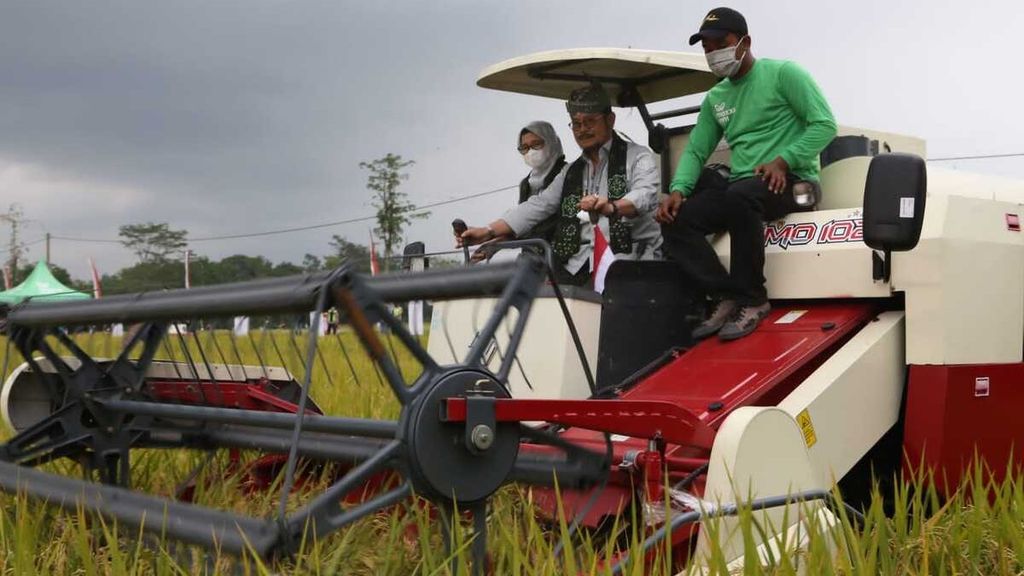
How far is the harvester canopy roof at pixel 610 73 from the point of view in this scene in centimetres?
492

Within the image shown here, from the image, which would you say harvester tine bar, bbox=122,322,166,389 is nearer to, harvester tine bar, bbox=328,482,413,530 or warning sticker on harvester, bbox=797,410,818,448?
harvester tine bar, bbox=328,482,413,530

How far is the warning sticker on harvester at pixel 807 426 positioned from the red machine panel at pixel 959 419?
439mm

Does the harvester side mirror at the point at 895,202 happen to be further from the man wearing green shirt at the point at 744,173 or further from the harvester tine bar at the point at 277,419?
the harvester tine bar at the point at 277,419

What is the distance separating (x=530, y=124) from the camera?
5.63 metres

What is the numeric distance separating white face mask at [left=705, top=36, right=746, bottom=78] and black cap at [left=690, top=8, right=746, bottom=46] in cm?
5

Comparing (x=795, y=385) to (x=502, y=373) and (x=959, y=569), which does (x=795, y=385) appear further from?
(x=502, y=373)

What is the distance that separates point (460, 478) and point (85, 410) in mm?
2117

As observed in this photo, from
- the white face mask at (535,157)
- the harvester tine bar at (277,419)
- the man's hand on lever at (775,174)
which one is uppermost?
the white face mask at (535,157)

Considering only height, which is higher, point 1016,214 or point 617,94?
point 617,94

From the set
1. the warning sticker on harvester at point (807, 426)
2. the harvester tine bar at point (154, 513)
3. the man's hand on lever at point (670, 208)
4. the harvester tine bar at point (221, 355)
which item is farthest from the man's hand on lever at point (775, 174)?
the harvester tine bar at point (154, 513)

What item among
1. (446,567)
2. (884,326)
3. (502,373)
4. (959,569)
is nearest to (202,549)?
(446,567)

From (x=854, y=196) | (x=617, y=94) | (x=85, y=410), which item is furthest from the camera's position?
(x=617, y=94)

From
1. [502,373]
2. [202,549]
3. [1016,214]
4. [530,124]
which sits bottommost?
[202,549]

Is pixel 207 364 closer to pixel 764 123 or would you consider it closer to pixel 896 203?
pixel 764 123
